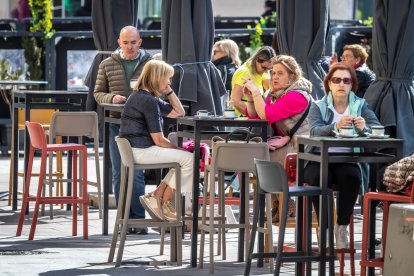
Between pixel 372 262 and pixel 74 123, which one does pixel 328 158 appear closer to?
pixel 372 262

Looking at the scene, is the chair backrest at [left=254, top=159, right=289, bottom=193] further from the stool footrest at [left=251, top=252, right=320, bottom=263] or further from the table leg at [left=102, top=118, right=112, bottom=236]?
the table leg at [left=102, top=118, right=112, bottom=236]

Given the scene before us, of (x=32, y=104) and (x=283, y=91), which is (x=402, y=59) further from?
(x=32, y=104)

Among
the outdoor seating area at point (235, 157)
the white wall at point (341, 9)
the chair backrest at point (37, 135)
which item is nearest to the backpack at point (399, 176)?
the outdoor seating area at point (235, 157)

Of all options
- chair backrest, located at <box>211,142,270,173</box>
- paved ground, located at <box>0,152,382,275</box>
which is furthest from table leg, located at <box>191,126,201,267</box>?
chair backrest, located at <box>211,142,270,173</box>

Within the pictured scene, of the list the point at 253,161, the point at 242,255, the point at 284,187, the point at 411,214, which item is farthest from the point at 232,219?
the point at 411,214

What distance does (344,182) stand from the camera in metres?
10.5

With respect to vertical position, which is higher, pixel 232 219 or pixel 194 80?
pixel 194 80

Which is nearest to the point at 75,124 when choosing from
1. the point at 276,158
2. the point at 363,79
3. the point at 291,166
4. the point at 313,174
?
the point at 276,158

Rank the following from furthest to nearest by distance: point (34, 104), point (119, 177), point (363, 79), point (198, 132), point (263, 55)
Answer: point (363, 79) < point (34, 104) < point (263, 55) < point (119, 177) < point (198, 132)

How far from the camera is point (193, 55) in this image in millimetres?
13766

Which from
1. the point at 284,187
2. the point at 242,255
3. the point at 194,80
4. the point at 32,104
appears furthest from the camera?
the point at 32,104

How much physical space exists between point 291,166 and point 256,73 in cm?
340

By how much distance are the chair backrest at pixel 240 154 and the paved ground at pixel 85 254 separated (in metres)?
0.84

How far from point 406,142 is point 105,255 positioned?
278cm
